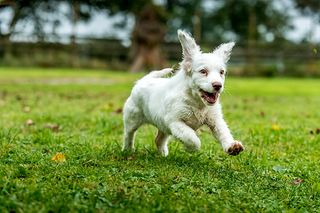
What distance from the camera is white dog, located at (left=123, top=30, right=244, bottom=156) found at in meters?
6.17

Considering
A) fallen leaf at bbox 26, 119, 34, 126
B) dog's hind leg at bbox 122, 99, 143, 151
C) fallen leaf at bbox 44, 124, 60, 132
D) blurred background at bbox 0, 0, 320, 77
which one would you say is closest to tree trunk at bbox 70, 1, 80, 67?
blurred background at bbox 0, 0, 320, 77

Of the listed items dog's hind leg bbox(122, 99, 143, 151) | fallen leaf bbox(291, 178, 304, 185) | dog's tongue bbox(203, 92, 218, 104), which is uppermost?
dog's tongue bbox(203, 92, 218, 104)

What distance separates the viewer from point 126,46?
3984cm

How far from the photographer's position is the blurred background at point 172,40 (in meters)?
34.7

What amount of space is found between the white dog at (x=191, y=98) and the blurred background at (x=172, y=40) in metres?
15.9

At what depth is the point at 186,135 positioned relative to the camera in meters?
6.18

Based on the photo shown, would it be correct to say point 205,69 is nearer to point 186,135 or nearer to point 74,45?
point 186,135

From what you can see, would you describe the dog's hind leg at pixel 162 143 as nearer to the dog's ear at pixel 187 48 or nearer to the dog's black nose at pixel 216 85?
the dog's ear at pixel 187 48

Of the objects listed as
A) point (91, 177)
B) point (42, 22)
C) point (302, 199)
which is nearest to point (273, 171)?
point (302, 199)

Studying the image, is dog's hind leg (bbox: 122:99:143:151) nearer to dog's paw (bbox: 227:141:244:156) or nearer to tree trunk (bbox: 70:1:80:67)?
dog's paw (bbox: 227:141:244:156)

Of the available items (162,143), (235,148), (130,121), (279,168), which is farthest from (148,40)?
(235,148)

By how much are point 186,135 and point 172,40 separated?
112ft

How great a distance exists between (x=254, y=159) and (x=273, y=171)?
1.96ft

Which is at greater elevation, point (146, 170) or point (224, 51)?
point (224, 51)
